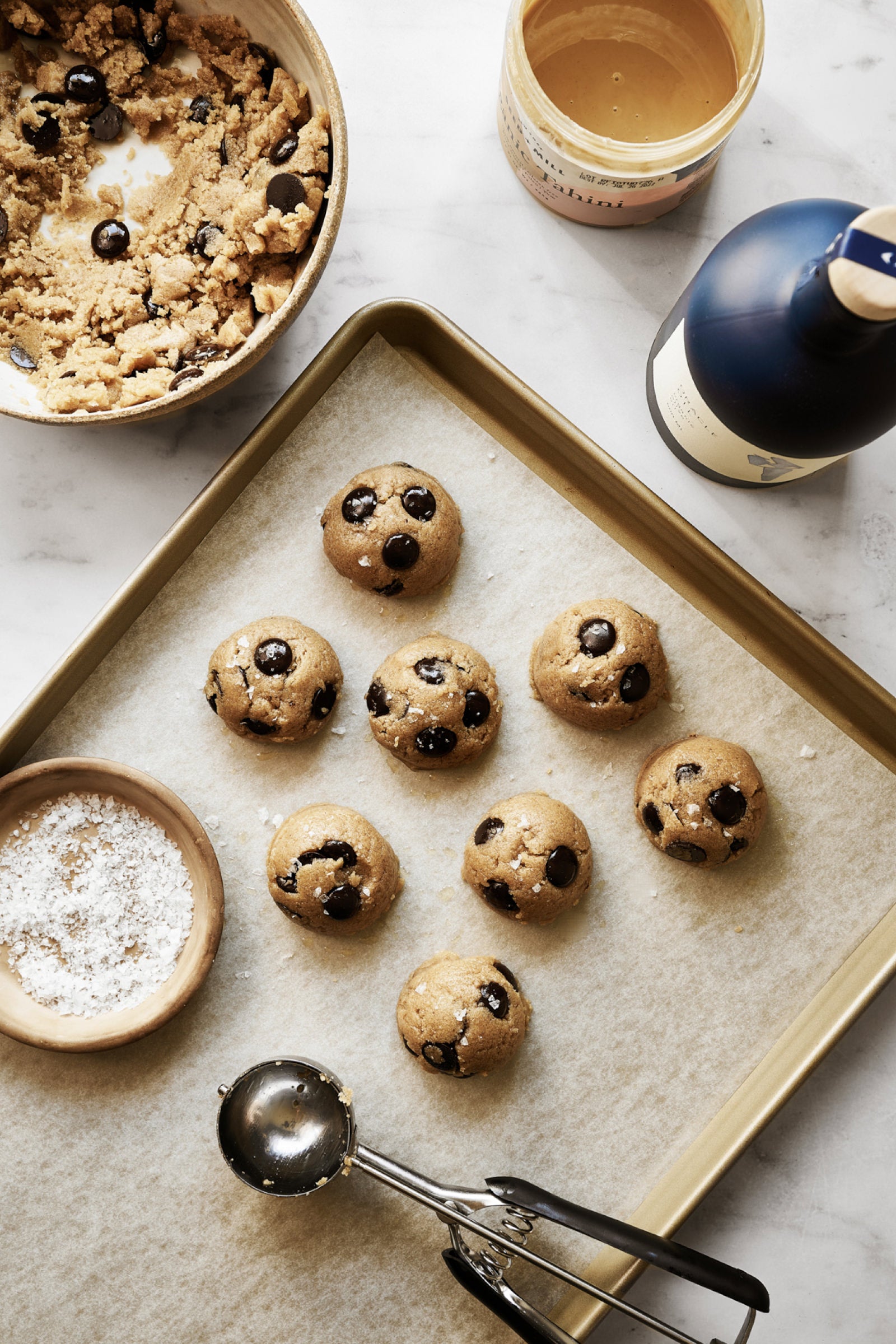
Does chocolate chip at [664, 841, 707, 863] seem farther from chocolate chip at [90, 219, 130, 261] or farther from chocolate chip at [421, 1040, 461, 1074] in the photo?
chocolate chip at [90, 219, 130, 261]

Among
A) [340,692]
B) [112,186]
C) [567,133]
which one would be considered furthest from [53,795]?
[567,133]

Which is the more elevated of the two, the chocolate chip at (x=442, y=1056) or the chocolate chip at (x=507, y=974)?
the chocolate chip at (x=507, y=974)

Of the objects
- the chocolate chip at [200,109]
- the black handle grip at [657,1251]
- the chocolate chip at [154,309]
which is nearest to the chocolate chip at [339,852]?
the black handle grip at [657,1251]

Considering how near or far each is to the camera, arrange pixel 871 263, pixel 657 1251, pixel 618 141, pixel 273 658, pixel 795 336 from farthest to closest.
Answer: pixel 273 658
pixel 618 141
pixel 657 1251
pixel 795 336
pixel 871 263

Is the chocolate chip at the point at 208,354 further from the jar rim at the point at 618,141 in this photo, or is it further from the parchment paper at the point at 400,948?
the jar rim at the point at 618,141

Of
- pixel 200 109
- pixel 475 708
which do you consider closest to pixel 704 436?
pixel 475 708

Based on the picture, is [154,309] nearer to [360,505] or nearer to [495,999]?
[360,505]
